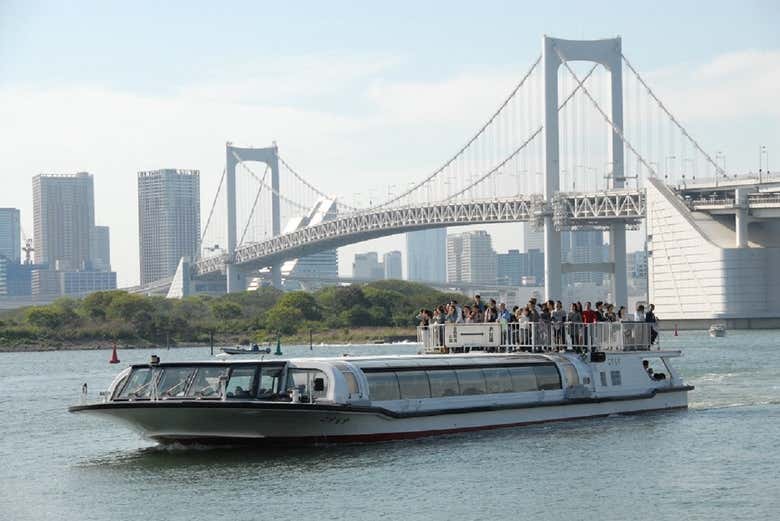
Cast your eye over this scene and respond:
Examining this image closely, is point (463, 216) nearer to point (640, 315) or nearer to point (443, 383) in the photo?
point (640, 315)

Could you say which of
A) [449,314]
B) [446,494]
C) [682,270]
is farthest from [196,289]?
[446,494]

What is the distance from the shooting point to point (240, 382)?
24.6 metres

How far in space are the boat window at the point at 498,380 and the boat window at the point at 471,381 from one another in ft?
0.42

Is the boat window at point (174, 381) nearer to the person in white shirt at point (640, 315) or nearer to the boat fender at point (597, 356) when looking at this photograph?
the boat fender at point (597, 356)

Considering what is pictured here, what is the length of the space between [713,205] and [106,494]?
8221cm

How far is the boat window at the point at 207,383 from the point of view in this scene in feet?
80.4

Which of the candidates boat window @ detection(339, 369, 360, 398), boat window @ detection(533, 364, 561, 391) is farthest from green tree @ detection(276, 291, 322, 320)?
boat window @ detection(339, 369, 360, 398)

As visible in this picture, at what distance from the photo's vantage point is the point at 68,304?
115 m

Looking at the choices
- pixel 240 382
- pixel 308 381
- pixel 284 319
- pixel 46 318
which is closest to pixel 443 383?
pixel 308 381

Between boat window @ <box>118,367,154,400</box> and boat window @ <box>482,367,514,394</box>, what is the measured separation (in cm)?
594

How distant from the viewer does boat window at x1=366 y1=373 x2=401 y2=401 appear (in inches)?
1002

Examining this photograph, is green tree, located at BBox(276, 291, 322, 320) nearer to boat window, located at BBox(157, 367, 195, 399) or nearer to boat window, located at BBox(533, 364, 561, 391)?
boat window, located at BBox(533, 364, 561, 391)

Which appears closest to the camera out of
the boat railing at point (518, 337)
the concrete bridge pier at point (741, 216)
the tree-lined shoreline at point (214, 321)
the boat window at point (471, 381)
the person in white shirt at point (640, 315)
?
the boat window at point (471, 381)

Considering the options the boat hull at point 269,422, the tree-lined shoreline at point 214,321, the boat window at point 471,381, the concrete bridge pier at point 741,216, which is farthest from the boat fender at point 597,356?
the concrete bridge pier at point 741,216
